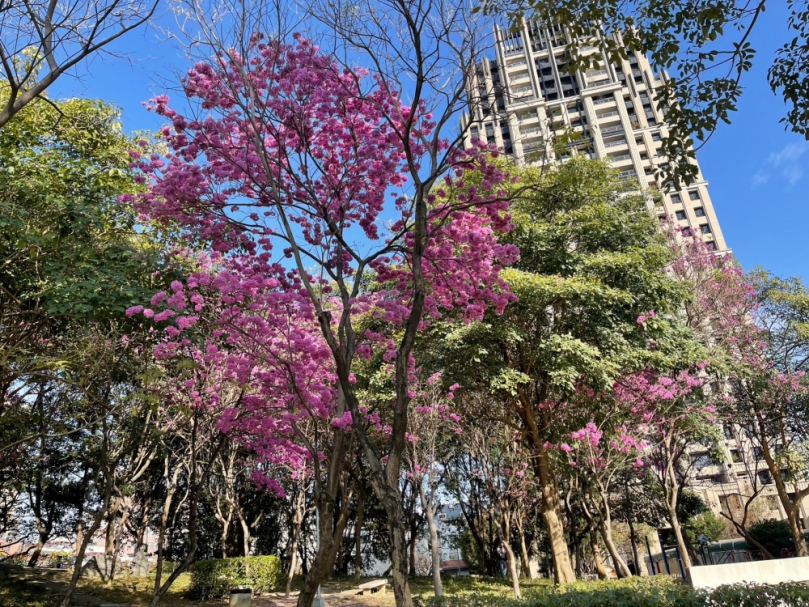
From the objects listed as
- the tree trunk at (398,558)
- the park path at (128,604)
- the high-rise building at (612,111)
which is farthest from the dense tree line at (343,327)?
the high-rise building at (612,111)

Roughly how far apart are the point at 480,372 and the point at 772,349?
10678 millimetres

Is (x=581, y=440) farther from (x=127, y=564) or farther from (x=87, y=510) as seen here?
(x=87, y=510)

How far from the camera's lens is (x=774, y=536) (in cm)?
2067

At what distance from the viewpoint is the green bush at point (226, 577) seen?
13.1m

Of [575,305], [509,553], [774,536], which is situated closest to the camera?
[575,305]

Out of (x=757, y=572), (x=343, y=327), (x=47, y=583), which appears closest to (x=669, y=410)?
(x=757, y=572)

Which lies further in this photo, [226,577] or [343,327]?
[226,577]

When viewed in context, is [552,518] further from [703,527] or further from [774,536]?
[703,527]

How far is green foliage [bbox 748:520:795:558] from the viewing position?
798 inches

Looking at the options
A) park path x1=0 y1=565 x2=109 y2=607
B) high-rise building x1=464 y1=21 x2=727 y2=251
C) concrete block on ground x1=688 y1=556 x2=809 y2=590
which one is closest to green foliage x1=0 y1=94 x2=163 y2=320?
park path x1=0 y1=565 x2=109 y2=607

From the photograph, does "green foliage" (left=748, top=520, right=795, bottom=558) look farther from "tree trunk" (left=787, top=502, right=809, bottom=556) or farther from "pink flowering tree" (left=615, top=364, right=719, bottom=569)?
"pink flowering tree" (left=615, top=364, right=719, bottom=569)

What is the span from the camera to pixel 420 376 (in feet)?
38.9

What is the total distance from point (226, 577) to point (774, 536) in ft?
65.1

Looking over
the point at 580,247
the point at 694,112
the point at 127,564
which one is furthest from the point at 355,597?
the point at 694,112
